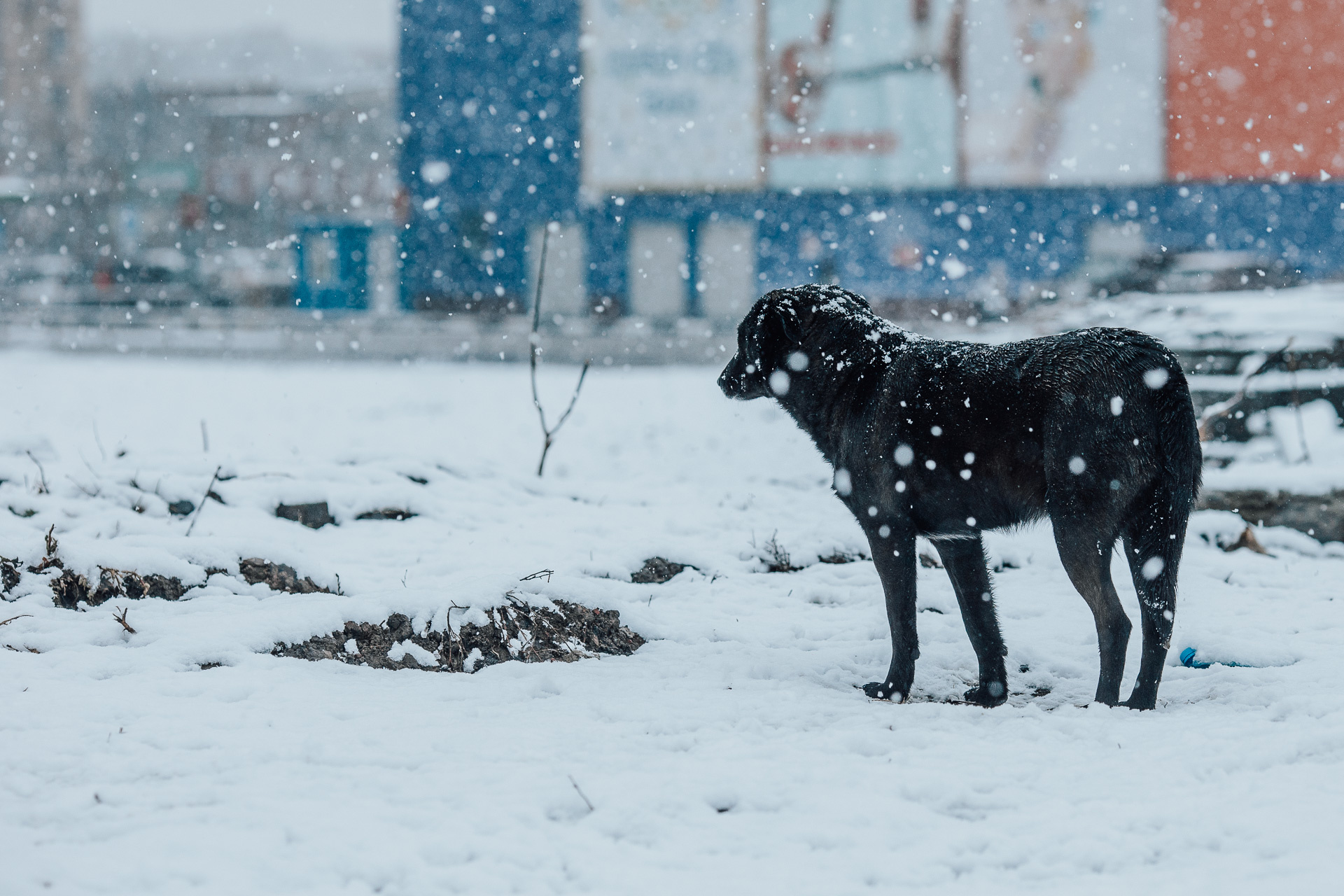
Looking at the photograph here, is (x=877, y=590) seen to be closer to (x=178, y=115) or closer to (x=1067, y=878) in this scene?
(x=1067, y=878)

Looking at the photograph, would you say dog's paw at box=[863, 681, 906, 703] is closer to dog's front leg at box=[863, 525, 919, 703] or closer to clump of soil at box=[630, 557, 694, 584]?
dog's front leg at box=[863, 525, 919, 703]

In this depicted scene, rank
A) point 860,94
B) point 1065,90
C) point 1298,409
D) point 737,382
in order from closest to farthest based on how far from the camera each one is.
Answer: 1. point 737,382
2. point 1298,409
3. point 1065,90
4. point 860,94

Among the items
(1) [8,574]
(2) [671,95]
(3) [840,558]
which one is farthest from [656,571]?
(2) [671,95]

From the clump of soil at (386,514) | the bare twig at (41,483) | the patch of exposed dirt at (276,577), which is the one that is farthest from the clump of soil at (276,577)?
the bare twig at (41,483)

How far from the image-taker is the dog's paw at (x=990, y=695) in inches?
158

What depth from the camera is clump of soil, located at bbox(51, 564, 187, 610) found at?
4.37m

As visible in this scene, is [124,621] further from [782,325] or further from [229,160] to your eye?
[229,160]

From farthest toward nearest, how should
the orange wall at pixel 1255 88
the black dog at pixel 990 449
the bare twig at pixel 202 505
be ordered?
the orange wall at pixel 1255 88 → the bare twig at pixel 202 505 → the black dog at pixel 990 449

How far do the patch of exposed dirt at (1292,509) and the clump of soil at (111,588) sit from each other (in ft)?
20.2

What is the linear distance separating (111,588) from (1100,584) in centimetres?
408

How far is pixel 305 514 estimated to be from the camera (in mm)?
5715

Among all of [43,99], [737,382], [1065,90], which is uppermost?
[43,99]

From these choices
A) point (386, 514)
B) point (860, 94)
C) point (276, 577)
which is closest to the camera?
point (276, 577)

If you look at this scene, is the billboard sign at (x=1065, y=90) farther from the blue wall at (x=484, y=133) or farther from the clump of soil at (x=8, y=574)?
the clump of soil at (x=8, y=574)
